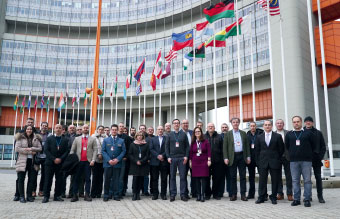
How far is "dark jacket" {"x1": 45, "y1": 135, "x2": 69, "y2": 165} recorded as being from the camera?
7.80 metres

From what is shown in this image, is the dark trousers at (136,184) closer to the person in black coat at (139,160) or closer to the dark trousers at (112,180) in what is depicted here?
the person in black coat at (139,160)

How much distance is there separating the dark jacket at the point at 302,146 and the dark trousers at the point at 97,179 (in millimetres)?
5665

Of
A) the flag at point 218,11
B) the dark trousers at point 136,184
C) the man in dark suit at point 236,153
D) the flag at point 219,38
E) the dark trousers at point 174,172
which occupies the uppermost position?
the flag at point 218,11

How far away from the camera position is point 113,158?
8.35 m

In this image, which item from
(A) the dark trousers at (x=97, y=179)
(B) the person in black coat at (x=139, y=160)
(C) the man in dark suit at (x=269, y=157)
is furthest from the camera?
(A) the dark trousers at (x=97, y=179)

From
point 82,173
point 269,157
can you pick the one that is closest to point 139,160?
point 82,173

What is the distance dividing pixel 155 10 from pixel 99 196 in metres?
44.9

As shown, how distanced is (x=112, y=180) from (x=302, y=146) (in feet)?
18.1

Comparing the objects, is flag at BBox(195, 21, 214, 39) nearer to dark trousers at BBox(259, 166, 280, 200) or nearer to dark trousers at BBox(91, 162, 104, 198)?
dark trousers at BBox(91, 162, 104, 198)

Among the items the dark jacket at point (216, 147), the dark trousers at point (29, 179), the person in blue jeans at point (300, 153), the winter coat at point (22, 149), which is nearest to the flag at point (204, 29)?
the dark jacket at point (216, 147)

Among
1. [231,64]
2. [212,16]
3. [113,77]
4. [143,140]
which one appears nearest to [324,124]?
[231,64]

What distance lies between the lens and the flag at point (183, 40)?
18469 mm

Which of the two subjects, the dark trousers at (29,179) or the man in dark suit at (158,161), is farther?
the man in dark suit at (158,161)

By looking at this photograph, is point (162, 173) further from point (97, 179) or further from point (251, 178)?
point (251, 178)
